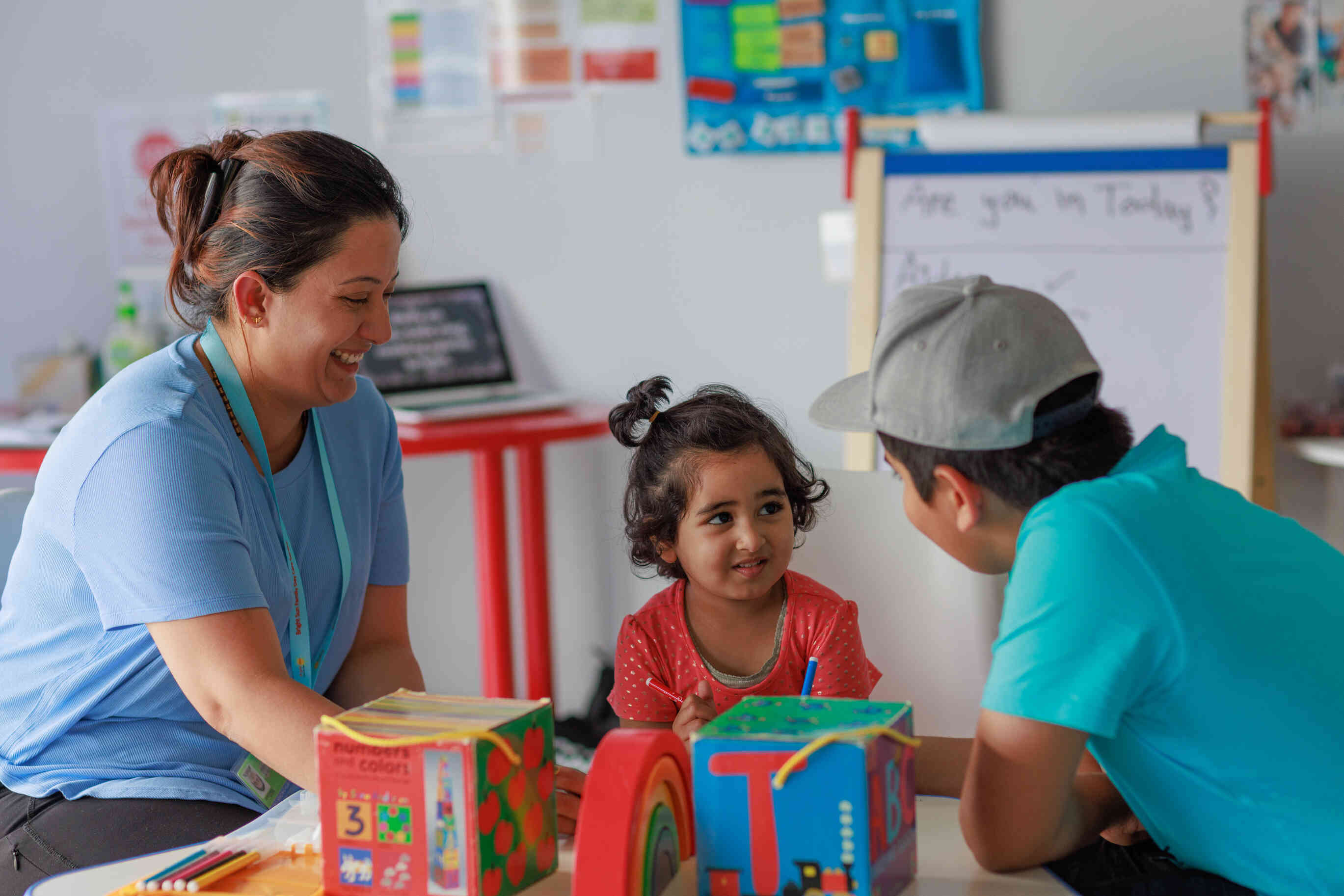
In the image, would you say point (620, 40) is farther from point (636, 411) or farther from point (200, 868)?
point (200, 868)

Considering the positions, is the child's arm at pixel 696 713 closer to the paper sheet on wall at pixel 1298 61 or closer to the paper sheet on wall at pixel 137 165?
the paper sheet on wall at pixel 1298 61

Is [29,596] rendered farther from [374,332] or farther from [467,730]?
[467,730]

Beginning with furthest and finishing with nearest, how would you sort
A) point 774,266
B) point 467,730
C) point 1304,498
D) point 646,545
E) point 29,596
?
point 774,266
point 1304,498
point 646,545
point 29,596
point 467,730

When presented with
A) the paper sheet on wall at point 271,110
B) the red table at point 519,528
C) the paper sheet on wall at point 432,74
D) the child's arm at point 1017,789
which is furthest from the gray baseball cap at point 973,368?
the paper sheet on wall at point 271,110

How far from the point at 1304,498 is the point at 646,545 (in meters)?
1.76

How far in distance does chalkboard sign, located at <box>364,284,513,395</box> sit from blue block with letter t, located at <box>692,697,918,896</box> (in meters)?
2.17

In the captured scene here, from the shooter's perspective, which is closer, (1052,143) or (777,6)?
(1052,143)

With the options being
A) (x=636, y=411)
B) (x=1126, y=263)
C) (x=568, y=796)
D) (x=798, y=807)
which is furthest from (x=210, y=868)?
(x=1126, y=263)

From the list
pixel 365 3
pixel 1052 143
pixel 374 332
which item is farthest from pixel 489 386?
pixel 374 332

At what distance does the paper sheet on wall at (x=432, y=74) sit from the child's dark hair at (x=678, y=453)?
5.47ft

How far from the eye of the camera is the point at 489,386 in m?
3.00

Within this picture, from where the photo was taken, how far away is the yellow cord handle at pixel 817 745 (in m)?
0.79

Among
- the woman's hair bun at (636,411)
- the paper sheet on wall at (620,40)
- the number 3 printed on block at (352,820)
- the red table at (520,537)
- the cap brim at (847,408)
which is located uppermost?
the paper sheet on wall at (620,40)

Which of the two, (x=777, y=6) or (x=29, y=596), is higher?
(x=777, y=6)
